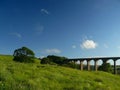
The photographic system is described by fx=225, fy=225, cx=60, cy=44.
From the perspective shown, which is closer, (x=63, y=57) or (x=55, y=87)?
(x=55, y=87)

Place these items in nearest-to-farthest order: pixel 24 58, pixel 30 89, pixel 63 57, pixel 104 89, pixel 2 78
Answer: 1. pixel 30 89
2. pixel 2 78
3. pixel 104 89
4. pixel 24 58
5. pixel 63 57

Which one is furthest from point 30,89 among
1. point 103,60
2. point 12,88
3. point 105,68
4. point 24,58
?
point 103,60

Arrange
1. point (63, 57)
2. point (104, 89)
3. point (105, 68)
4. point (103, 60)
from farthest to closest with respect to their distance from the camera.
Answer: point (63, 57)
point (103, 60)
point (105, 68)
point (104, 89)

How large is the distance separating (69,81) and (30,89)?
6032 mm

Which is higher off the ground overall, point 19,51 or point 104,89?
point 19,51

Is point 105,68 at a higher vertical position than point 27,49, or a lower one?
lower

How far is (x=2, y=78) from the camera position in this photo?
43.5ft

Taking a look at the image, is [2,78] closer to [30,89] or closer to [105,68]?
[30,89]

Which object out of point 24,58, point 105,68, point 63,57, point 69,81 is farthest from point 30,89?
point 63,57

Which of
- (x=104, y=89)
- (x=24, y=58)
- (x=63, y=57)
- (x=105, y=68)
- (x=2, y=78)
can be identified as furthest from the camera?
(x=63, y=57)

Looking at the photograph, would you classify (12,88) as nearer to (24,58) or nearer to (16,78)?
(16,78)

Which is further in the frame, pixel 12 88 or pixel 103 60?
pixel 103 60

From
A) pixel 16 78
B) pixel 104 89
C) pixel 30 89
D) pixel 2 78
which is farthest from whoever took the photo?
pixel 104 89

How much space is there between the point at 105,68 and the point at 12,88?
247 feet
